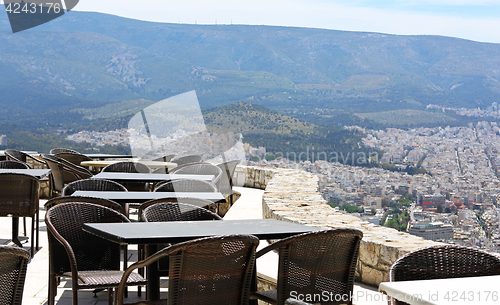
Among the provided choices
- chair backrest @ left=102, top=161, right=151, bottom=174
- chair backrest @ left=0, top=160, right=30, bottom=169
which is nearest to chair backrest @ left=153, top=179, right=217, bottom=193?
chair backrest @ left=102, top=161, right=151, bottom=174

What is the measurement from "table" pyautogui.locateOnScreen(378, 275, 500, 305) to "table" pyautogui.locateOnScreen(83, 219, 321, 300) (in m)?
1.02

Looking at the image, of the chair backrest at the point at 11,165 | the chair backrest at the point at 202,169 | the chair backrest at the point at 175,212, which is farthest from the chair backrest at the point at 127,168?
the chair backrest at the point at 175,212

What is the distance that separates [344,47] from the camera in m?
43.1

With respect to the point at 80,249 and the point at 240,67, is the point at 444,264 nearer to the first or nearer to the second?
the point at 80,249

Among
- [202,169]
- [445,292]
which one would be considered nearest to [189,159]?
[202,169]

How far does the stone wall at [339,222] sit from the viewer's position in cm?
311

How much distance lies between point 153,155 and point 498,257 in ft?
17.9

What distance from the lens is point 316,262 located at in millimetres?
2236

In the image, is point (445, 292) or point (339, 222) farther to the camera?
point (339, 222)

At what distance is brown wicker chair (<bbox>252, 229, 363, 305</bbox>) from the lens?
2.18 metres

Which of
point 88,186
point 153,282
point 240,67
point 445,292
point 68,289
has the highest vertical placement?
point 240,67

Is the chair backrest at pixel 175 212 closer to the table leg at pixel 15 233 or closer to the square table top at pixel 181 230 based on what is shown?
the square table top at pixel 181 230

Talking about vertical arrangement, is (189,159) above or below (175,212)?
below

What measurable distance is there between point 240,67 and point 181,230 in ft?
143
